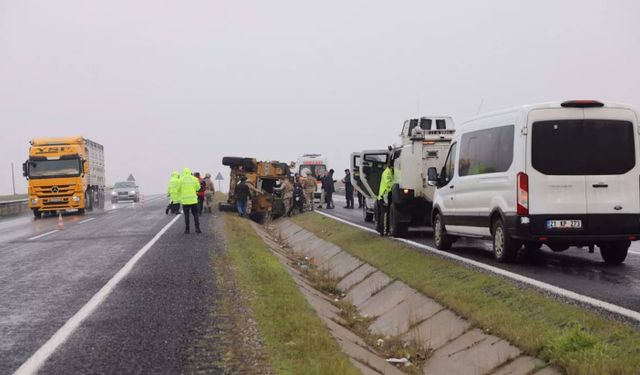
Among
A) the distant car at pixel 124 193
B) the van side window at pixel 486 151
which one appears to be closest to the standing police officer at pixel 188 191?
the van side window at pixel 486 151

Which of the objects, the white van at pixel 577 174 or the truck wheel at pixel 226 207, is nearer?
the white van at pixel 577 174

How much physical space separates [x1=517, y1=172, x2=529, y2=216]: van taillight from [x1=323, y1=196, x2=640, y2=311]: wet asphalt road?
96 centimetres

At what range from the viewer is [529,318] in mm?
8078

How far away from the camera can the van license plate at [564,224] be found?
36.2 ft

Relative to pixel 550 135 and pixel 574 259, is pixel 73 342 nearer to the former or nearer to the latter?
pixel 550 135

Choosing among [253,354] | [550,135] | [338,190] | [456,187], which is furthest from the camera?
[338,190]

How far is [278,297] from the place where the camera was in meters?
10.2

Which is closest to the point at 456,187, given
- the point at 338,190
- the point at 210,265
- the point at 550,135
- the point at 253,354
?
the point at 550,135

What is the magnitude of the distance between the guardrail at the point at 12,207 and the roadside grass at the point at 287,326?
105ft

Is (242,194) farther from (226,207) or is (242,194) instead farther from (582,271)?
(582,271)

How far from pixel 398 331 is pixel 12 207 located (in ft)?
127

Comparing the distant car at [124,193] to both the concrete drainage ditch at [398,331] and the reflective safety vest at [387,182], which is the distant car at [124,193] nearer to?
Result: the reflective safety vest at [387,182]

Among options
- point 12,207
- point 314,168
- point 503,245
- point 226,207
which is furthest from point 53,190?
point 503,245

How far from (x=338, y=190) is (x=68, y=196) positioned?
34346 millimetres
